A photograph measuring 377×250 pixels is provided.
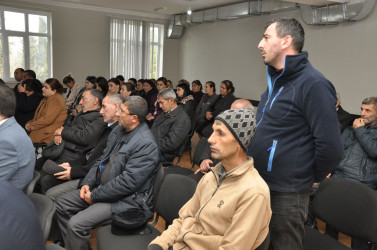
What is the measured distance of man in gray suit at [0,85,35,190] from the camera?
183 centimetres

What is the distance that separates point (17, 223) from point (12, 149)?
116 centimetres

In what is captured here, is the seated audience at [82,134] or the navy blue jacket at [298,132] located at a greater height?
the navy blue jacket at [298,132]

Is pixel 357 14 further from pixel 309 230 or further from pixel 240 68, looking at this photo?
pixel 309 230

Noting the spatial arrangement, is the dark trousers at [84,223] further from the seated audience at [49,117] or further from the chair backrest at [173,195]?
the seated audience at [49,117]

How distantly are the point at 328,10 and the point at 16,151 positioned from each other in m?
5.22

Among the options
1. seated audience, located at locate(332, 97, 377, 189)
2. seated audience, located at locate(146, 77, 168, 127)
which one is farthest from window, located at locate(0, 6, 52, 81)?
seated audience, located at locate(332, 97, 377, 189)

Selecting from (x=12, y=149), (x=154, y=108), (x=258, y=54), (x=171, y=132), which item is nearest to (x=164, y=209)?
(x=12, y=149)

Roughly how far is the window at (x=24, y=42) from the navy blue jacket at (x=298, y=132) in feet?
27.2

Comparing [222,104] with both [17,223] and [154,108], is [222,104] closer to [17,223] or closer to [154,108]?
[154,108]

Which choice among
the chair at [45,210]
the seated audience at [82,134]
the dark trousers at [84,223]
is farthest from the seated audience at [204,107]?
the chair at [45,210]

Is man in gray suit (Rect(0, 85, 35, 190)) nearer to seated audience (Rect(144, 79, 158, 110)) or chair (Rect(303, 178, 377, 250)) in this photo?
chair (Rect(303, 178, 377, 250))

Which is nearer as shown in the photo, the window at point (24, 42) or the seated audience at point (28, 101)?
the seated audience at point (28, 101)

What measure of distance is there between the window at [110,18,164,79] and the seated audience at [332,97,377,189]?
24.7 feet

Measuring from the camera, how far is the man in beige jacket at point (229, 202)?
1.35 meters
